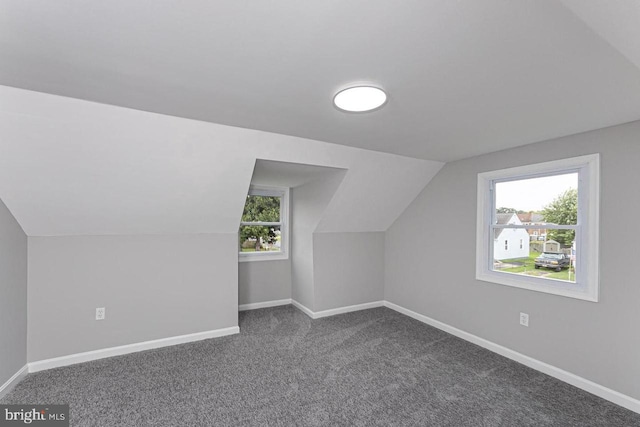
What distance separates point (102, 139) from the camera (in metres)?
2.12

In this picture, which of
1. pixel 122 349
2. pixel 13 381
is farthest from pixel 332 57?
pixel 13 381

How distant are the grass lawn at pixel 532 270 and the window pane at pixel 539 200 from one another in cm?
29

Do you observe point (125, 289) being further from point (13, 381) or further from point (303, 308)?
point (303, 308)

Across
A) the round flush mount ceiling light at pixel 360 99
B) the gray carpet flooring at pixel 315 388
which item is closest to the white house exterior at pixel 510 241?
the gray carpet flooring at pixel 315 388

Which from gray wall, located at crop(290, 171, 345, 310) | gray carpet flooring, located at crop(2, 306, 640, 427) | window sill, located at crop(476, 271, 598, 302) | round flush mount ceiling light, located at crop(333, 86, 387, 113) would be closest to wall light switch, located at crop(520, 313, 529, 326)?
window sill, located at crop(476, 271, 598, 302)

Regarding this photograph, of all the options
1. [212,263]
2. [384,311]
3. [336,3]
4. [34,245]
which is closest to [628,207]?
[336,3]

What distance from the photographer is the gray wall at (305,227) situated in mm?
3680

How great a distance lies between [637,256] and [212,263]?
3.70 metres

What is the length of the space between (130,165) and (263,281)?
2.53m

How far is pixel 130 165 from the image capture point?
234 centimetres

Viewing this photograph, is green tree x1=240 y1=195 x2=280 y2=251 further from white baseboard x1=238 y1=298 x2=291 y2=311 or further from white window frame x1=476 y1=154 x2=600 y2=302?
white window frame x1=476 y1=154 x2=600 y2=302

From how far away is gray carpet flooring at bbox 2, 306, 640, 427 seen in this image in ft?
6.53

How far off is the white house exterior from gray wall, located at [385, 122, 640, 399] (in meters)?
0.24

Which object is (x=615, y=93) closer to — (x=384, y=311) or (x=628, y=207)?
(x=628, y=207)
